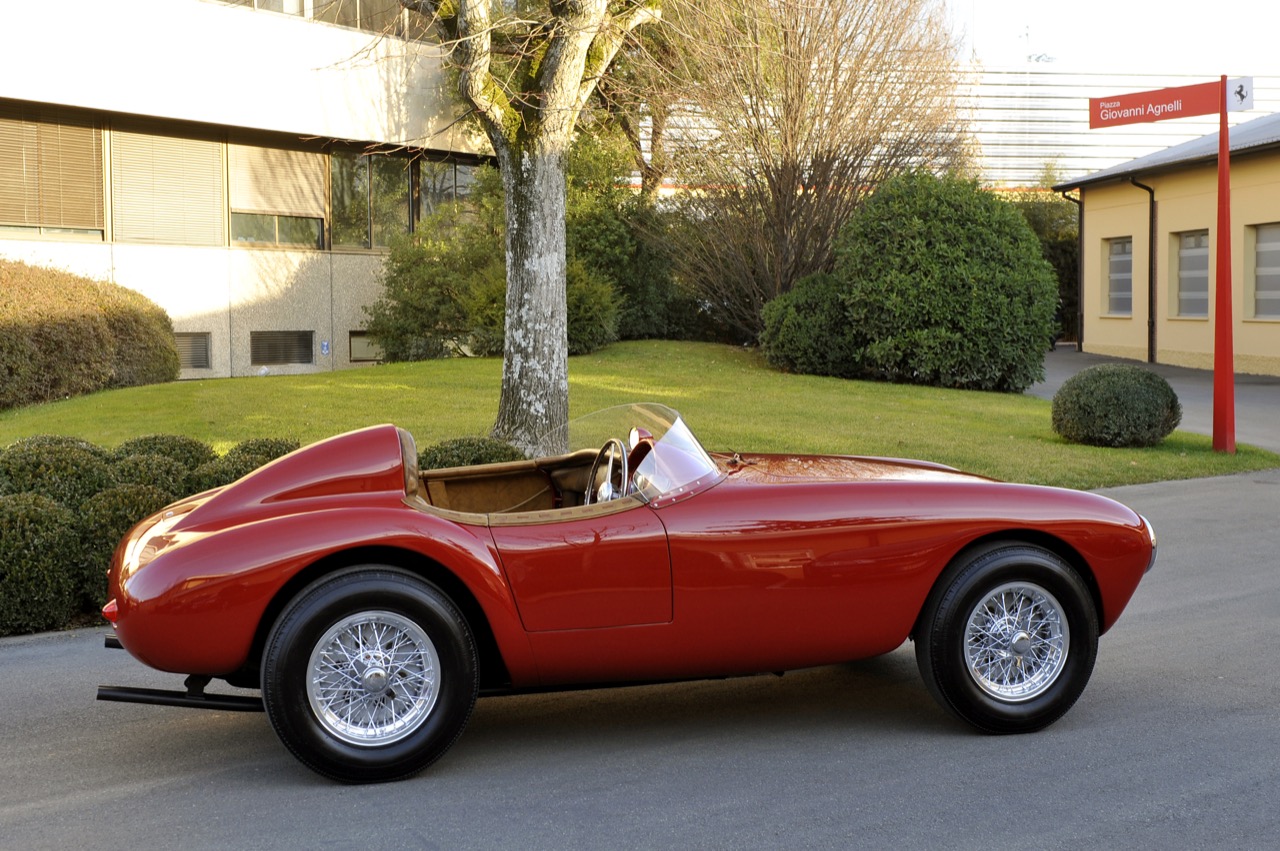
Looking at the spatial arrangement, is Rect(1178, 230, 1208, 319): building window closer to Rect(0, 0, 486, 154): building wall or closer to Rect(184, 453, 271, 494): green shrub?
Rect(0, 0, 486, 154): building wall

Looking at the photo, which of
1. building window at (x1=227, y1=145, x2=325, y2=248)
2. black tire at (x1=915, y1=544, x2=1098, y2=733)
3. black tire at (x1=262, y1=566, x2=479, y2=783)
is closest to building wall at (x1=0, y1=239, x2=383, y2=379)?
building window at (x1=227, y1=145, x2=325, y2=248)

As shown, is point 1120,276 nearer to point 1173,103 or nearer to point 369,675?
point 1173,103

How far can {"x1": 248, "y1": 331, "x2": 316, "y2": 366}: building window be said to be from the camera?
23297mm

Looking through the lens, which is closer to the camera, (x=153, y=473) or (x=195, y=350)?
(x=153, y=473)

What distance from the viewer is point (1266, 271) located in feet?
77.1

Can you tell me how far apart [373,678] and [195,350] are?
765 inches

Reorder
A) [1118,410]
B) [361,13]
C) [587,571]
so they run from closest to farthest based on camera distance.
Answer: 1. [587,571]
2. [1118,410]
3. [361,13]

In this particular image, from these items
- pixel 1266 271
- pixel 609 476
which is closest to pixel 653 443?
pixel 609 476

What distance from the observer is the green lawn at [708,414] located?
40.7ft

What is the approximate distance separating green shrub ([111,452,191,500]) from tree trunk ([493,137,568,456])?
11.8ft

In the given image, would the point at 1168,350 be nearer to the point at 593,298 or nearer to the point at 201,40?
the point at 593,298

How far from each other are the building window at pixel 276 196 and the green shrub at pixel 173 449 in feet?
51.1

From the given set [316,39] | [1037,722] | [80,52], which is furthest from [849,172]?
[1037,722]

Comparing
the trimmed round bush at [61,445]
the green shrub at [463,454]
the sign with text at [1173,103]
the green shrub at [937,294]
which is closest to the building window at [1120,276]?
the green shrub at [937,294]
